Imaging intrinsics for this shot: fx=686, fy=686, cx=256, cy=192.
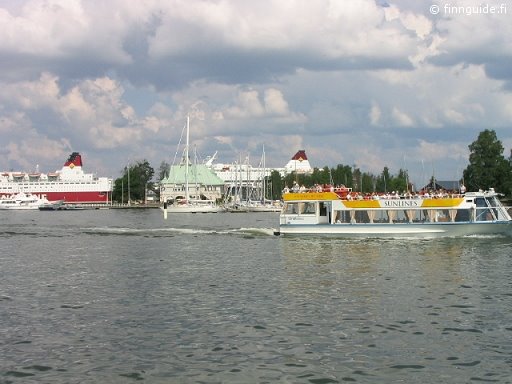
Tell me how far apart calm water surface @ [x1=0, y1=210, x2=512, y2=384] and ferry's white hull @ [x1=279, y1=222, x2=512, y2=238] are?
1207 cm

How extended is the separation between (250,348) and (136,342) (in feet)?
11.8

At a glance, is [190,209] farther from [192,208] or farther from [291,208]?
[291,208]

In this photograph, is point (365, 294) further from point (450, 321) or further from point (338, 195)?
point (338, 195)

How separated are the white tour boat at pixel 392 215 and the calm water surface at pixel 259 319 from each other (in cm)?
1252

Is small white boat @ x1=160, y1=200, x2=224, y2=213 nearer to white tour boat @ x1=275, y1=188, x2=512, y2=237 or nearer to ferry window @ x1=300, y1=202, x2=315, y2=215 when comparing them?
ferry window @ x1=300, y1=202, x2=315, y2=215

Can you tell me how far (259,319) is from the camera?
24.4m

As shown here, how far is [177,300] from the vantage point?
28.3 m

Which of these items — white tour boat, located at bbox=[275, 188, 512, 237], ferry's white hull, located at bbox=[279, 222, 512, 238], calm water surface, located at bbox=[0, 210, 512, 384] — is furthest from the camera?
white tour boat, located at bbox=[275, 188, 512, 237]

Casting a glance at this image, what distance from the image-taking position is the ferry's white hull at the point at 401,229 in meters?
57.4

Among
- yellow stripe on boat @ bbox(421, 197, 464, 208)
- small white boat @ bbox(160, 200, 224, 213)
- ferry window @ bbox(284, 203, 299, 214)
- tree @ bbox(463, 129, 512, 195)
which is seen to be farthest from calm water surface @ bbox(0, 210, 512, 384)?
small white boat @ bbox(160, 200, 224, 213)

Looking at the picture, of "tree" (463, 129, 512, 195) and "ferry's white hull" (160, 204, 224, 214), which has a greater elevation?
"tree" (463, 129, 512, 195)

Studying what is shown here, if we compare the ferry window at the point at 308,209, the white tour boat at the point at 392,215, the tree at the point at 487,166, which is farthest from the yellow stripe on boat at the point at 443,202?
the tree at the point at 487,166

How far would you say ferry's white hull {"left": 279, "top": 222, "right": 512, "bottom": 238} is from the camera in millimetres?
57438

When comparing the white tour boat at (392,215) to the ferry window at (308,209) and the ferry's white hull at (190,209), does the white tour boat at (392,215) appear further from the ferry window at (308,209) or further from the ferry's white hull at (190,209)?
the ferry's white hull at (190,209)
